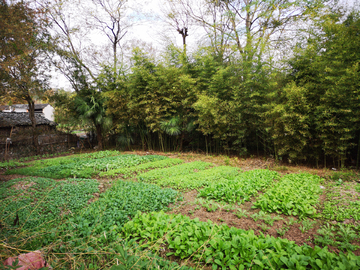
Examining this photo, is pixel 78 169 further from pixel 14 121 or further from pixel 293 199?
pixel 14 121

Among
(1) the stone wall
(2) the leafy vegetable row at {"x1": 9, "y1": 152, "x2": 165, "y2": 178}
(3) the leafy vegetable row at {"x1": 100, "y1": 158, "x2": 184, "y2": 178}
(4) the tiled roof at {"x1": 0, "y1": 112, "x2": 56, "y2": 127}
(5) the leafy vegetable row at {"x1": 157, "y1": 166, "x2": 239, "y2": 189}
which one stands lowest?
(5) the leafy vegetable row at {"x1": 157, "y1": 166, "x2": 239, "y2": 189}

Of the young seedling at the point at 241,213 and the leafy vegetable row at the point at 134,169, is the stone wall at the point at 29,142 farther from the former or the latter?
the young seedling at the point at 241,213

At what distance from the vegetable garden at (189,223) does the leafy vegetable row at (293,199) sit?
0.05 ft

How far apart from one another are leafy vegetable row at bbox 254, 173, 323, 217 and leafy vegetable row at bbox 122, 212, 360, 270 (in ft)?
2.72

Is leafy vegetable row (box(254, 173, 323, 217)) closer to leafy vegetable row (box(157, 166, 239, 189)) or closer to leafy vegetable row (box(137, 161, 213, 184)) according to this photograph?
leafy vegetable row (box(157, 166, 239, 189))

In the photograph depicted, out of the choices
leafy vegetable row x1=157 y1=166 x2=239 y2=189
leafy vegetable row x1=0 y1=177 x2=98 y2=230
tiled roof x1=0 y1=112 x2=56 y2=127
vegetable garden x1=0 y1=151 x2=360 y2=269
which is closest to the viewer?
vegetable garden x1=0 y1=151 x2=360 y2=269

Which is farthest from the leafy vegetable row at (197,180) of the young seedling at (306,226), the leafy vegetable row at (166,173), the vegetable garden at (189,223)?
the young seedling at (306,226)

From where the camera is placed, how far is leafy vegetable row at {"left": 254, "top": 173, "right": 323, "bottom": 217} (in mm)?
2482

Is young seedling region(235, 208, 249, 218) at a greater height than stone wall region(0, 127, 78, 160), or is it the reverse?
stone wall region(0, 127, 78, 160)

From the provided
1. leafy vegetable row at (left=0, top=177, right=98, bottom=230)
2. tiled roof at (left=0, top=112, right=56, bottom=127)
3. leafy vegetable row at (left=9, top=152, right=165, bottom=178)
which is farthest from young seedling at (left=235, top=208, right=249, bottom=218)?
tiled roof at (left=0, top=112, right=56, bottom=127)

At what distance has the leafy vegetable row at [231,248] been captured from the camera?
4.78ft

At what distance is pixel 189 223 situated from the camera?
2.11 meters

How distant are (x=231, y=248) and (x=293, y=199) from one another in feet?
5.24

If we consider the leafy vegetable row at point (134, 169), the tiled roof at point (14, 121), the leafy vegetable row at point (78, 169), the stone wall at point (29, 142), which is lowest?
the leafy vegetable row at point (134, 169)
